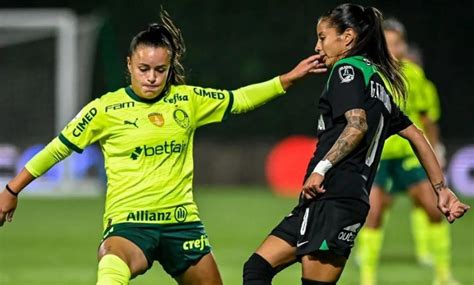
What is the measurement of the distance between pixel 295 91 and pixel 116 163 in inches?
628

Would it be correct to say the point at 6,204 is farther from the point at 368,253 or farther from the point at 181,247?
the point at 368,253

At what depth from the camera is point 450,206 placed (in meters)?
6.69

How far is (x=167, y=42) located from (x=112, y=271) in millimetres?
1304

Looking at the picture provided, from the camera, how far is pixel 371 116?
21.1 feet

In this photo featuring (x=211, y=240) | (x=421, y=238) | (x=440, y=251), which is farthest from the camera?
(x=211, y=240)

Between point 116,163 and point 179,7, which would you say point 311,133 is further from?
point 116,163

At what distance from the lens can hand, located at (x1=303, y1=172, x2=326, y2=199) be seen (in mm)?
6219

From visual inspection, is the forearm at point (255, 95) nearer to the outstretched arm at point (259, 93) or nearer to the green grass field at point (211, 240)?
the outstretched arm at point (259, 93)

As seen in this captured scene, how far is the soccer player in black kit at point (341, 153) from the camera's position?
20.8ft

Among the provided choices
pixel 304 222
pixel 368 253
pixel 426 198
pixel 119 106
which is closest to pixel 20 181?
pixel 119 106

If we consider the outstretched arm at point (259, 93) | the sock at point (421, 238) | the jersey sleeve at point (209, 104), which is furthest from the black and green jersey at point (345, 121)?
the sock at point (421, 238)

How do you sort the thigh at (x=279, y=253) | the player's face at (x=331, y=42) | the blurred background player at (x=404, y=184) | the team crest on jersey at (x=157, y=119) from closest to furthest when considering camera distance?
the player's face at (x=331, y=42) → the thigh at (x=279, y=253) → the team crest on jersey at (x=157, y=119) → the blurred background player at (x=404, y=184)

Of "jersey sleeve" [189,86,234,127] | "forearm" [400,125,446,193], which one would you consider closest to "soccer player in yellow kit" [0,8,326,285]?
"jersey sleeve" [189,86,234,127]

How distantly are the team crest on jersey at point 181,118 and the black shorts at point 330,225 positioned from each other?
84 centimetres
